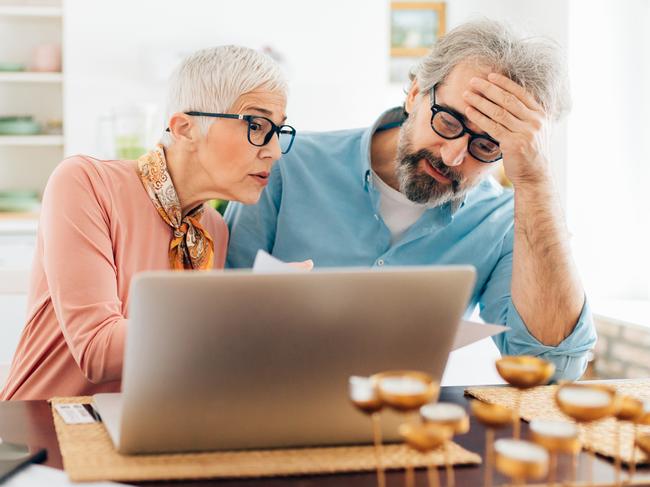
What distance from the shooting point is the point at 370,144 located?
2018mm

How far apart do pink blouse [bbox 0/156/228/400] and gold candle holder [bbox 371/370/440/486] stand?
2.17 ft

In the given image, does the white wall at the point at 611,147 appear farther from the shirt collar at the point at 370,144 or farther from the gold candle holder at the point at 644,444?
the gold candle holder at the point at 644,444

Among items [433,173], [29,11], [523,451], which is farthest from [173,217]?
[29,11]

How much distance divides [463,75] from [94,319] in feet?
2.97

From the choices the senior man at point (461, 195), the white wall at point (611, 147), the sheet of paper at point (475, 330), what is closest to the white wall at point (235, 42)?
the white wall at point (611, 147)

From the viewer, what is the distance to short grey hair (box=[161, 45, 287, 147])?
1.68 meters

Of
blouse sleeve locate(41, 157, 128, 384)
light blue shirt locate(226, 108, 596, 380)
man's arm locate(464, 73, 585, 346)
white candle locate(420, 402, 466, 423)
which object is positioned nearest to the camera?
white candle locate(420, 402, 466, 423)

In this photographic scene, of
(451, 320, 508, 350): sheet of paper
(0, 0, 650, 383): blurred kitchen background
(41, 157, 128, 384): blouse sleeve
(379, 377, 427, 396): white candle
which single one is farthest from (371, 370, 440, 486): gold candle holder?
(0, 0, 650, 383): blurred kitchen background

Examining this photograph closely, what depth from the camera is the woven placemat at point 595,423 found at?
1036mm

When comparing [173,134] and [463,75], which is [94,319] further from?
[463,75]

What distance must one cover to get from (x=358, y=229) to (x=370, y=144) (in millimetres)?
215

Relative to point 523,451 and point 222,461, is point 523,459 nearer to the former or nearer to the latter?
point 523,451

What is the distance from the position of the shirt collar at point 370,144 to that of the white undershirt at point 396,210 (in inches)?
1.2

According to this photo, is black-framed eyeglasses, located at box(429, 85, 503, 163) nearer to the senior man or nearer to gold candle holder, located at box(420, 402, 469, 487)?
the senior man
